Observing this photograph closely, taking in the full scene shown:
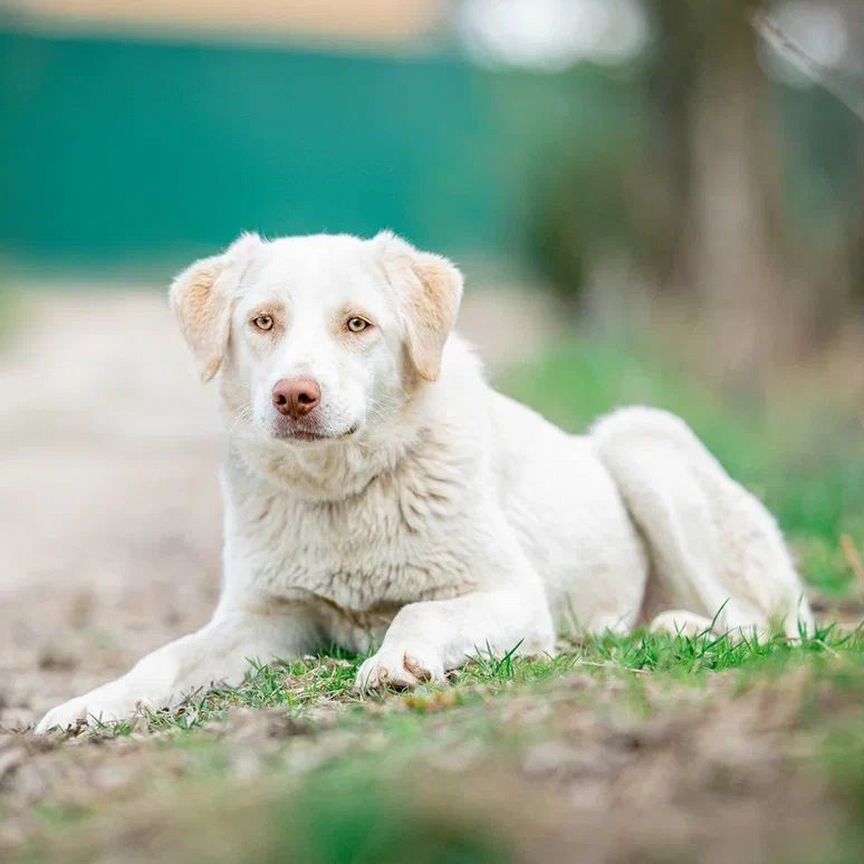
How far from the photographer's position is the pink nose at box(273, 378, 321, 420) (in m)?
4.56

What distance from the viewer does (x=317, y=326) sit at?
4809 mm

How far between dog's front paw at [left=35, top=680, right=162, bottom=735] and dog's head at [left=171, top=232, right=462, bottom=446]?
35.2 inches

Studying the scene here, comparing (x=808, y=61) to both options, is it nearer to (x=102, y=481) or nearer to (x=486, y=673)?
(x=486, y=673)

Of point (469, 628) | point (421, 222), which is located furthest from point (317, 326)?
point (421, 222)

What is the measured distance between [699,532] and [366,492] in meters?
1.53

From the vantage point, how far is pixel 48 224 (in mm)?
20016

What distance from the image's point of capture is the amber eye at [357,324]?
4.89 meters

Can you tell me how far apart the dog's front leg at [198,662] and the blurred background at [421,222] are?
59.5 inches

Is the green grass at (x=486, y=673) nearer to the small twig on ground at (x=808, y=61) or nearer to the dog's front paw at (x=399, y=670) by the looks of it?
the dog's front paw at (x=399, y=670)

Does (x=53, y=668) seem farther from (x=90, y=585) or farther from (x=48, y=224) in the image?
(x=48, y=224)

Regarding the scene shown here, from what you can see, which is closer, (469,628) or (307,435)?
(307,435)

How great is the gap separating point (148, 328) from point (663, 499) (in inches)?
470

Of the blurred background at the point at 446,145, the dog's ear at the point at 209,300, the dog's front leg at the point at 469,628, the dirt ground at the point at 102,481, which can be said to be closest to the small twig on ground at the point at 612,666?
the dog's front leg at the point at 469,628

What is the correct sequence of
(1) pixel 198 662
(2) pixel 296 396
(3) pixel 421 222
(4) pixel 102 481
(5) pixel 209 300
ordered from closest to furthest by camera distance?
(2) pixel 296 396 < (1) pixel 198 662 < (5) pixel 209 300 < (4) pixel 102 481 < (3) pixel 421 222
